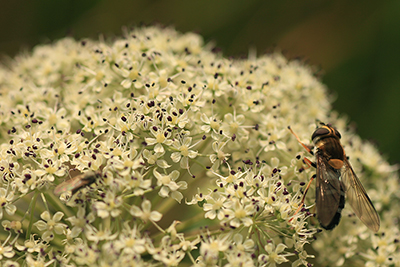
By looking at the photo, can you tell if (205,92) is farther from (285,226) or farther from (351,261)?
(351,261)

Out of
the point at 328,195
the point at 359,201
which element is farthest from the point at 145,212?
the point at 359,201

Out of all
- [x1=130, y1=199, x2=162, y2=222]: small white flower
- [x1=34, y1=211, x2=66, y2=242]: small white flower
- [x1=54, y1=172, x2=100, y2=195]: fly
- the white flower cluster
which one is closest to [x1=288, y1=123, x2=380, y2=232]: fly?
the white flower cluster

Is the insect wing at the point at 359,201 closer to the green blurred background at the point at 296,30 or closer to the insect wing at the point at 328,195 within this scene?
the insect wing at the point at 328,195

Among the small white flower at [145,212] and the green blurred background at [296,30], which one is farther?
the green blurred background at [296,30]

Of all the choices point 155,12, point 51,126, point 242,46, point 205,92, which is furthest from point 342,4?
point 51,126

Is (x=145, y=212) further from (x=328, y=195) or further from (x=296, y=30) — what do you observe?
(x=296, y=30)

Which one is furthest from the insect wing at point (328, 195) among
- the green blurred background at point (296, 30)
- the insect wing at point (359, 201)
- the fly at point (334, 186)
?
the green blurred background at point (296, 30)

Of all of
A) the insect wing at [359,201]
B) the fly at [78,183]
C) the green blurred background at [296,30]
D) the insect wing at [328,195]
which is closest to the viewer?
the fly at [78,183]
